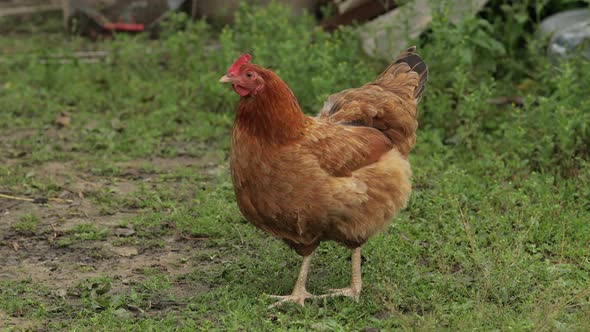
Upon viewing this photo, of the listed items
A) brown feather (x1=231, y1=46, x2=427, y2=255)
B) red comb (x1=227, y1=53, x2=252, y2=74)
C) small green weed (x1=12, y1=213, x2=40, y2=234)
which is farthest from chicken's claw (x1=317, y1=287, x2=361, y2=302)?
A: small green weed (x1=12, y1=213, x2=40, y2=234)

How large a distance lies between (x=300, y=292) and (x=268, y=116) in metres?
1.03

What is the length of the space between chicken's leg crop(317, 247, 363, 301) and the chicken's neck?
2.80 ft

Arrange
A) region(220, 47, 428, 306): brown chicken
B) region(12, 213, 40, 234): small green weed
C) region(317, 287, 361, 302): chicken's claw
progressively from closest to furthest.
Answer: region(220, 47, 428, 306): brown chicken, region(317, 287, 361, 302): chicken's claw, region(12, 213, 40, 234): small green weed

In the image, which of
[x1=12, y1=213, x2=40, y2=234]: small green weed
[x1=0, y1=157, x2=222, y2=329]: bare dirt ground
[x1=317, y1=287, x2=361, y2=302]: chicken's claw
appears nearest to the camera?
[x1=317, y1=287, x2=361, y2=302]: chicken's claw

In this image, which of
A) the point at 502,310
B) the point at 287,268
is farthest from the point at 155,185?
the point at 502,310

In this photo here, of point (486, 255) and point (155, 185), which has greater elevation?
point (486, 255)

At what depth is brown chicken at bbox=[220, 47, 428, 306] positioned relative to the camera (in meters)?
4.89

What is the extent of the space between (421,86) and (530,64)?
3.17 metres

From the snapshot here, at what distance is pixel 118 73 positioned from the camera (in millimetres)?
9672

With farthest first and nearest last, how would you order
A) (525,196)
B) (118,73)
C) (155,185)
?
(118,73), (155,185), (525,196)

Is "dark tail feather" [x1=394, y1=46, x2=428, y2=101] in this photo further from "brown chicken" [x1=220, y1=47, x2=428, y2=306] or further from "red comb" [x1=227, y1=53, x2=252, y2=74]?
"red comb" [x1=227, y1=53, x2=252, y2=74]

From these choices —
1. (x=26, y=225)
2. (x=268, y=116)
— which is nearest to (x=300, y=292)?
(x=268, y=116)

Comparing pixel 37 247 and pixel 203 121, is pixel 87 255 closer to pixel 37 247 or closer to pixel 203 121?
pixel 37 247

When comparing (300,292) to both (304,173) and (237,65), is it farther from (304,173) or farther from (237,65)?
(237,65)
